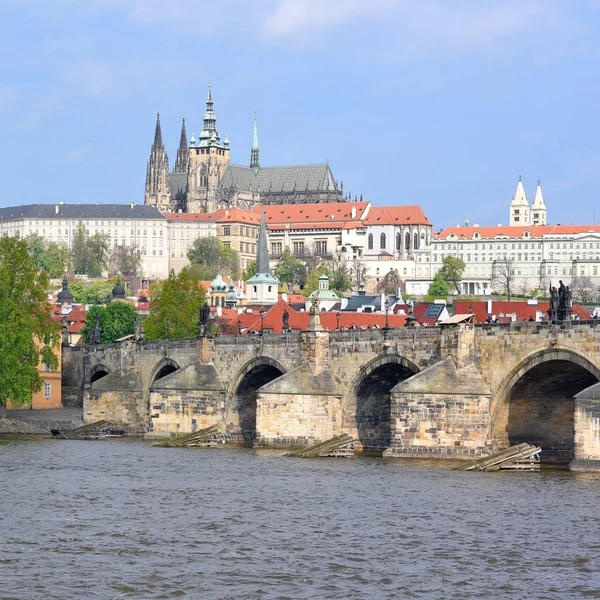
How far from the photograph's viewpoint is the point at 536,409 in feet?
181

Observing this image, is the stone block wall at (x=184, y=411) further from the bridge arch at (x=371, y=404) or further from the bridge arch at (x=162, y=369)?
the bridge arch at (x=371, y=404)

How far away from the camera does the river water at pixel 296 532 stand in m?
34.8

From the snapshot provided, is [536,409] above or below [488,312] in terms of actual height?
below

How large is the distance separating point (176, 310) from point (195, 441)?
35223 millimetres

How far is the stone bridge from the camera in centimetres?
5356

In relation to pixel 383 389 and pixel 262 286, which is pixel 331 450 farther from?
pixel 262 286

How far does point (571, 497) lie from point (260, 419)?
2102 centimetres

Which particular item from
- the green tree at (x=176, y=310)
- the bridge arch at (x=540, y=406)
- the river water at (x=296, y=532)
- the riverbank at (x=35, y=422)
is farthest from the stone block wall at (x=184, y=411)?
the green tree at (x=176, y=310)

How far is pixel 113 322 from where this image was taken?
12381cm

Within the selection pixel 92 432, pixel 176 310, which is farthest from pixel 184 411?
pixel 176 310

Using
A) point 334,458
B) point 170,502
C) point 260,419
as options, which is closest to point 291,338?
point 260,419

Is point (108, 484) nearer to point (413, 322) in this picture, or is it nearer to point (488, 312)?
point (413, 322)

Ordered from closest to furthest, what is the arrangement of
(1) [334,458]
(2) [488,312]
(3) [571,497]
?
(3) [571,497], (1) [334,458], (2) [488,312]

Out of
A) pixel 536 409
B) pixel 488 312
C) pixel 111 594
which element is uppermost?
pixel 488 312
